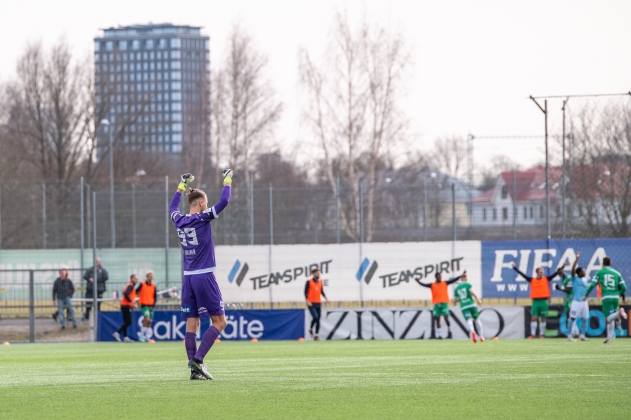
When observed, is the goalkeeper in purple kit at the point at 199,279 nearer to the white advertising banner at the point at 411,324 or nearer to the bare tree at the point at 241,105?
the white advertising banner at the point at 411,324

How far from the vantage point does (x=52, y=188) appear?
33375 mm

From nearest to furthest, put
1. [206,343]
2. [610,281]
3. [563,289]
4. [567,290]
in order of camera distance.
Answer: [206,343]
[610,281]
[567,290]
[563,289]

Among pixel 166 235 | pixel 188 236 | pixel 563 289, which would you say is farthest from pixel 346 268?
pixel 188 236

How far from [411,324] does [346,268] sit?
363 centimetres

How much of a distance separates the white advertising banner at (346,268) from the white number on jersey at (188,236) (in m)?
19.5

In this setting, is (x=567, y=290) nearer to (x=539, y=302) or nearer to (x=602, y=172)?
(x=539, y=302)

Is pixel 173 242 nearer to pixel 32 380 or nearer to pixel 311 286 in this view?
pixel 311 286

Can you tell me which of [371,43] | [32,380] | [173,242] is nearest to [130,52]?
[371,43]

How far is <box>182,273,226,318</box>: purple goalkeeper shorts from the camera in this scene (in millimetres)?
10742

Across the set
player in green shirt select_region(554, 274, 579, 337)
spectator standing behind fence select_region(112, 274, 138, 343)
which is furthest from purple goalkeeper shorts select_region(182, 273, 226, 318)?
player in green shirt select_region(554, 274, 579, 337)

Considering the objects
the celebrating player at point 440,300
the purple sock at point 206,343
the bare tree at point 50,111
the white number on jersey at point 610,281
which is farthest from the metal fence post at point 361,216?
the bare tree at point 50,111

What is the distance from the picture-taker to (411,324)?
27578 millimetres

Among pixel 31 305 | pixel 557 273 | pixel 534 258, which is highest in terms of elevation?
pixel 534 258

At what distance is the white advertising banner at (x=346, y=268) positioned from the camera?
98.2 ft
